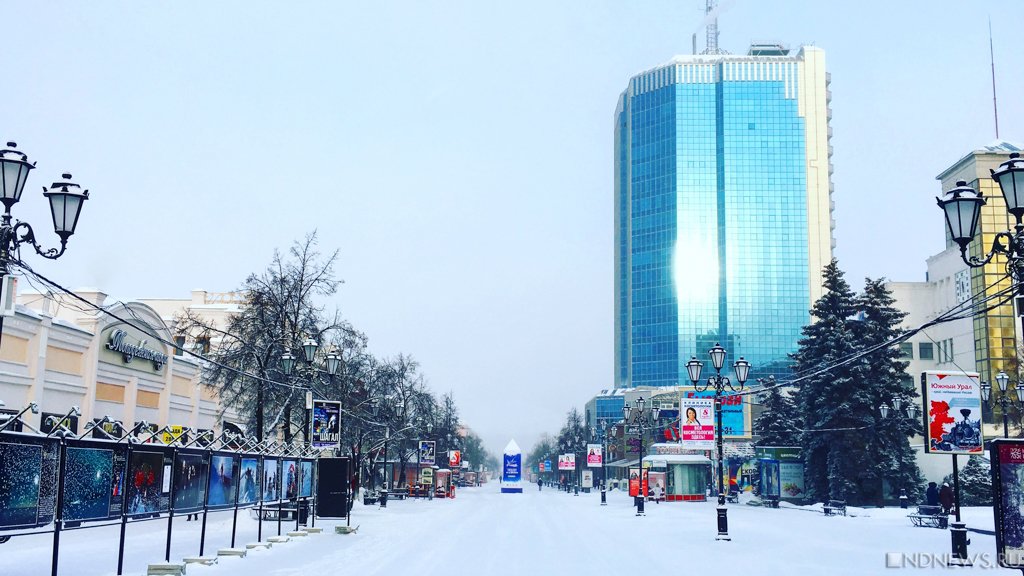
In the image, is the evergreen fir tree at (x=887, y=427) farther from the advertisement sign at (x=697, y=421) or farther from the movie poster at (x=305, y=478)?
the movie poster at (x=305, y=478)

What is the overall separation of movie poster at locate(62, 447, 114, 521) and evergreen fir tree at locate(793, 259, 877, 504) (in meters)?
43.8

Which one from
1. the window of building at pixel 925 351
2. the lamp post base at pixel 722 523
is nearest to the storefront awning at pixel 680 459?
the lamp post base at pixel 722 523

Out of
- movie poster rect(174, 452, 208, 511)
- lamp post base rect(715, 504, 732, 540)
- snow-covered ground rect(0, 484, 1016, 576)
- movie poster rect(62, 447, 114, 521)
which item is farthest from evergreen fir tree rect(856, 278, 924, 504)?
movie poster rect(62, 447, 114, 521)

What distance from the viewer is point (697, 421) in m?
41.2

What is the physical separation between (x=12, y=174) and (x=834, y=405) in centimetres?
5154

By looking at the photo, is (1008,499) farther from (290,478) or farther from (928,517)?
(928,517)

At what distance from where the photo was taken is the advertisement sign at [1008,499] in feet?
42.6

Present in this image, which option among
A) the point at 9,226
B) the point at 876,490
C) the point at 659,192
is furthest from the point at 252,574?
the point at 659,192

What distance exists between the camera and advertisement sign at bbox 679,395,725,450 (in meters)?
41.0

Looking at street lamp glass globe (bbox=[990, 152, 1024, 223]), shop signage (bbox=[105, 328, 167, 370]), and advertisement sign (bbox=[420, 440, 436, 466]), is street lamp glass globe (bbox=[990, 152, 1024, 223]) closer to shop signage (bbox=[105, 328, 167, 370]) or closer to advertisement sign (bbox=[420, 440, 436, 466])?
shop signage (bbox=[105, 328, 167, 370])

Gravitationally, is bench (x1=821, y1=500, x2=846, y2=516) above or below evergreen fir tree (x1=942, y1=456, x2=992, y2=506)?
below

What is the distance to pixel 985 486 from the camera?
51.7 metres

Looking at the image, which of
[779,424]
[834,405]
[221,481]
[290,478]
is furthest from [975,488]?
[221,481]

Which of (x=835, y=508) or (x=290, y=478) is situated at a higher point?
(x=290, y=478)
